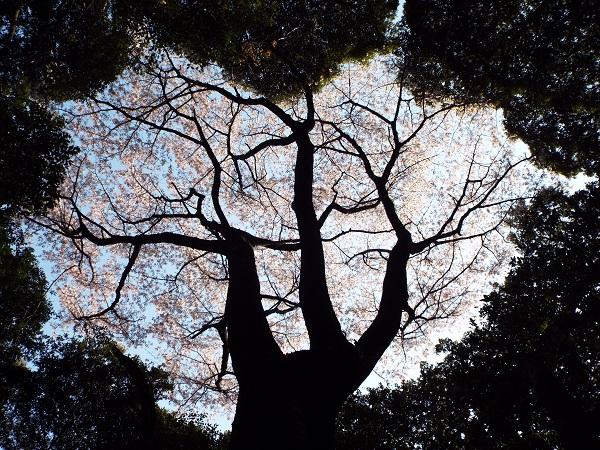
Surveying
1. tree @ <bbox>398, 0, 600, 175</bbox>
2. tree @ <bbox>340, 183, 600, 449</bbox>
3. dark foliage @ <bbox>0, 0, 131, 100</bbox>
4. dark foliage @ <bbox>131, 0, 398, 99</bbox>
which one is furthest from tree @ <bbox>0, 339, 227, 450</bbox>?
tree @ <bbox>398, 0, 600, 175</bbox>

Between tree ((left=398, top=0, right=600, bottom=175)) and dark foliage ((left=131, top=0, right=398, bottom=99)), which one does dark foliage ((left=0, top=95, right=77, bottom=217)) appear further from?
tree ((left=398, top=0, right=600, bottom=175))

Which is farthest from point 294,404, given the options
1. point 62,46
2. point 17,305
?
point 17,305

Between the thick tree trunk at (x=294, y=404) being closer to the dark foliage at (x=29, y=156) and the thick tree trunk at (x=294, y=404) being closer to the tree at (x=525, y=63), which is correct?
the dark foliage at (x=29, y=156)

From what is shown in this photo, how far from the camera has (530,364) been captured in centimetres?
640

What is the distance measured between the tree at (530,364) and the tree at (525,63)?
1.80 m

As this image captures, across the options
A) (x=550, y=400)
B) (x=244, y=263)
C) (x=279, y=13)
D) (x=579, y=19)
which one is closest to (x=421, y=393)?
(x=550, y=400)

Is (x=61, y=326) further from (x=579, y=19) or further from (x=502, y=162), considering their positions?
(x=579, y=19)

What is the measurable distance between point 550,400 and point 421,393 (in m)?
2.39

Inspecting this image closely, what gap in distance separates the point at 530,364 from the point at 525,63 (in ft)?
18.7

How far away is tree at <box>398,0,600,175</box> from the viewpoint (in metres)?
6.90

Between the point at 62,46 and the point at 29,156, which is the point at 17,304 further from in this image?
the point at 62,46

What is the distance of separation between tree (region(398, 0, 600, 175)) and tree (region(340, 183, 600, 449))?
1799mm

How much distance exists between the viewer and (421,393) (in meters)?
8.04

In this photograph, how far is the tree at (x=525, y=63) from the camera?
690 centimetres
